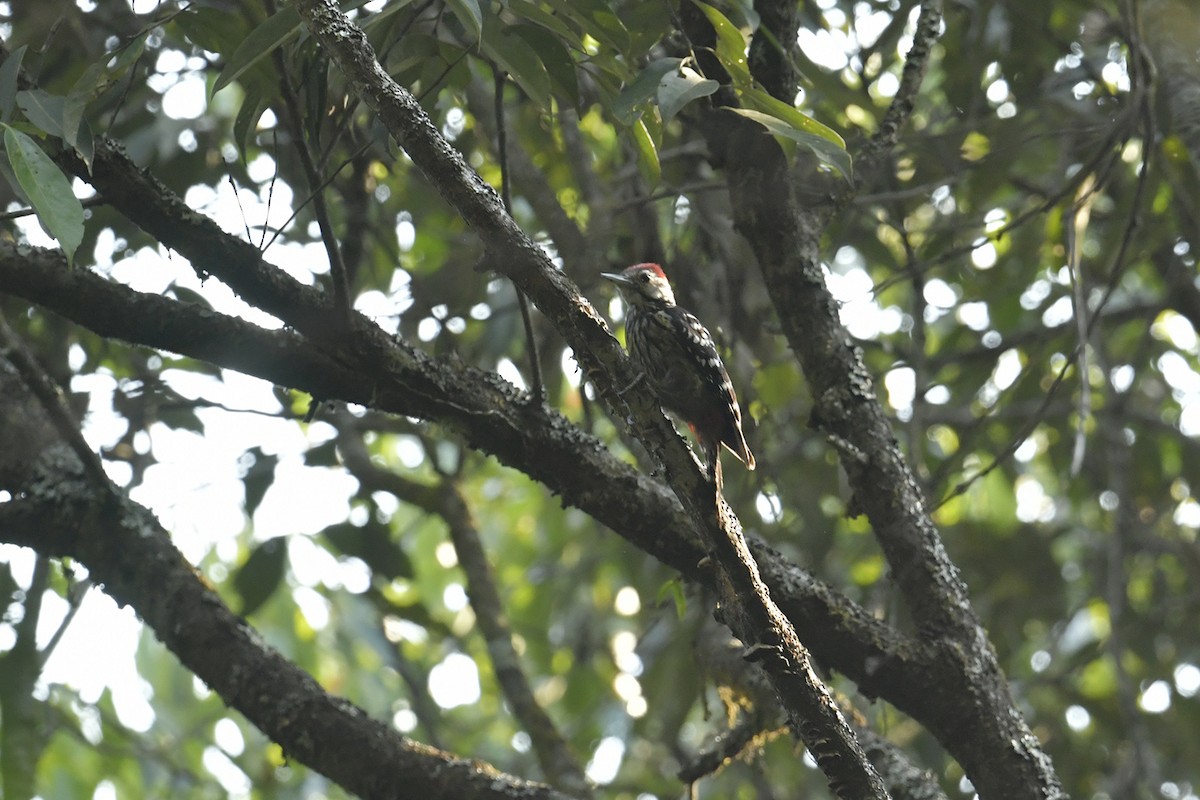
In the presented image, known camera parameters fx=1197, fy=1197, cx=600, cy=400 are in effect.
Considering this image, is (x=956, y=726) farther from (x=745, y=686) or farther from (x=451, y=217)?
(x=451, y=217)

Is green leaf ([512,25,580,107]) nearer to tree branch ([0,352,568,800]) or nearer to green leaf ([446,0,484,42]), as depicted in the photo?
green leaf ([446,0,484,42])

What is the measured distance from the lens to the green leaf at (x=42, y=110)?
2.16 m

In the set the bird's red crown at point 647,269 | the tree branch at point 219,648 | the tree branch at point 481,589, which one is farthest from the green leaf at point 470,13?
the tree branch at point 481,589

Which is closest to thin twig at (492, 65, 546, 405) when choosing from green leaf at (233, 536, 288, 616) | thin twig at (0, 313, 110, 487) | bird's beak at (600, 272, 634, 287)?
thin twig at (0, 313, 110, 487)

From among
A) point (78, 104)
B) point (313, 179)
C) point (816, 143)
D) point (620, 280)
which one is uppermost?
point (620, 280)

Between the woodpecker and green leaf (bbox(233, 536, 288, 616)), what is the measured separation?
153 cm

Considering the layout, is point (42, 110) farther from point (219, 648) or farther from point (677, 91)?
point (219, 648)

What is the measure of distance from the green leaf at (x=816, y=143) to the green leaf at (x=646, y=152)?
0.66 ft

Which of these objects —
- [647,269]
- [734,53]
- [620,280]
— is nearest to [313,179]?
[734,53]

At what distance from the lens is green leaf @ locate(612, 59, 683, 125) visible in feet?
7.01

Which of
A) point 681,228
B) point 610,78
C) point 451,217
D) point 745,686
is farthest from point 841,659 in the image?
point 451,217

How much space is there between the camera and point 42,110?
2.19m

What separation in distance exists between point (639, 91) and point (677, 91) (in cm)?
9

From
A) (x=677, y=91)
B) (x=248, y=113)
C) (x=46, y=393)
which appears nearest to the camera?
(x=677, y=91)
